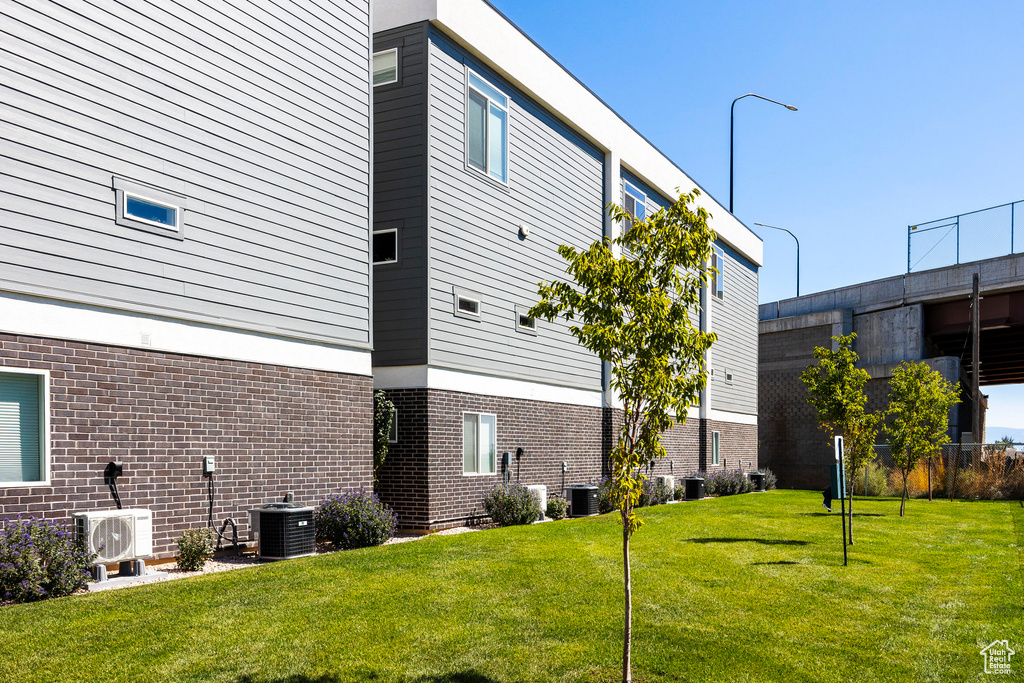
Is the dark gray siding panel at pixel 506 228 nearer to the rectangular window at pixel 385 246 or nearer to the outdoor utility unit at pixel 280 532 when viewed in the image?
the rectangular window at pixel 385 246

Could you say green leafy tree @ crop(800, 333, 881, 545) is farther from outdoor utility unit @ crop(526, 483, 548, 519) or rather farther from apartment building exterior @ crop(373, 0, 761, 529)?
outdoor utility unit @ crop(526, 483, 548, 519)

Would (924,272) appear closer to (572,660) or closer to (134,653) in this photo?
(572,660)

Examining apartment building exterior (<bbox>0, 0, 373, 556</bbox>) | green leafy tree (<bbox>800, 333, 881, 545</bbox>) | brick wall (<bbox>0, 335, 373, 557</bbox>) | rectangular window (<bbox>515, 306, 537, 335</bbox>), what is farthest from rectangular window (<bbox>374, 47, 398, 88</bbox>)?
green leafy tree (<bbox>800, 333, 881, 545</bbox>)

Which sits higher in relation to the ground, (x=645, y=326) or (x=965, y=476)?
(x=645, y=326)

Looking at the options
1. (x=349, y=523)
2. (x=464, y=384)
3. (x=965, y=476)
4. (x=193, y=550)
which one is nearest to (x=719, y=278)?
(x=965, y=476)

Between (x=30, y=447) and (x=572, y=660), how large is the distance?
638 cm

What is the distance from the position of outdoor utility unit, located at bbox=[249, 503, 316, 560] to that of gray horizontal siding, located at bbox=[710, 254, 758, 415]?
21480 mm

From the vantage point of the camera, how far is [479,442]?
16062mm

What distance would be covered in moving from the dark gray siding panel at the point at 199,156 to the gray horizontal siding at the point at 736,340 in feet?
64.8

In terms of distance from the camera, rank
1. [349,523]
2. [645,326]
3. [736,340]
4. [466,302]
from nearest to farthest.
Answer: [645,326] → [349,523] → [466,302] → [736,340]

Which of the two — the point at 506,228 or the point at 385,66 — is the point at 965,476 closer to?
the point at 506,228

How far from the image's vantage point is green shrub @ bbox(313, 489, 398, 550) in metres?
12.1

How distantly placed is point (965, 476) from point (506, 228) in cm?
2047

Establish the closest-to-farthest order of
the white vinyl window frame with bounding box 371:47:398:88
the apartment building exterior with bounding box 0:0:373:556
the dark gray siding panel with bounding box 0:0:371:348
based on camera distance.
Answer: the apartment building exterior with bounding box 0:0:373:556 < the dark gray siding panel with bounding box 0:0:371:348 < the white vinyl window frame with bounding box 371:47:398:88
